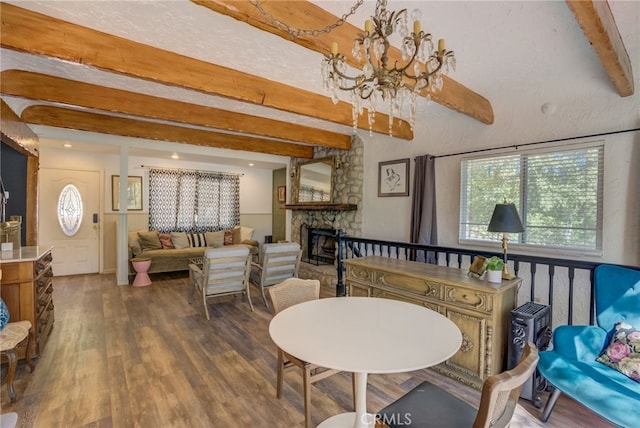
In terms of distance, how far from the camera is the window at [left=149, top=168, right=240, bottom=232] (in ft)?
21.9

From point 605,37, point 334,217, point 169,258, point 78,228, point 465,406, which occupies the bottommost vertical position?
point 169,258

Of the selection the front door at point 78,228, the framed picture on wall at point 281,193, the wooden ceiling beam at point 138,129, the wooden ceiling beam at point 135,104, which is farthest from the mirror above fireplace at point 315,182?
the front door at point 78,228

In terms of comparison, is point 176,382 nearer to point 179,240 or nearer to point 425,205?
point 425,205

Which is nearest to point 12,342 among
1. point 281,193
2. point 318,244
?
point 318,244

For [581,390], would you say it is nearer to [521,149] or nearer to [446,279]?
[446,279]

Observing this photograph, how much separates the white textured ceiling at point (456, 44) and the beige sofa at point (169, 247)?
3.02 m

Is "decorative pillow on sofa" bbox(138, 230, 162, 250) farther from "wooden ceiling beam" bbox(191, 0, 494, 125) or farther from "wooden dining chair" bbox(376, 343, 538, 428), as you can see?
→ "wooden dining chair" bbox(376, 343, 538, 428)

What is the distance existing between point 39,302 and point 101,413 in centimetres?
143

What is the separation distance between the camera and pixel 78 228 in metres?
5.93

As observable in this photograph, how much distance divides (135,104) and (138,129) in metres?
1.25

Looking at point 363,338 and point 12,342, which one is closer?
point 363,338

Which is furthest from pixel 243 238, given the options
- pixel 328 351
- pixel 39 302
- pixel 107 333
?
pixel 328 351

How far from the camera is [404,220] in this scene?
4555 mm

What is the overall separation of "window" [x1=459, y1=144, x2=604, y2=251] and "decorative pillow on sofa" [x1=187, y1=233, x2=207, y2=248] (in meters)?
5.52
